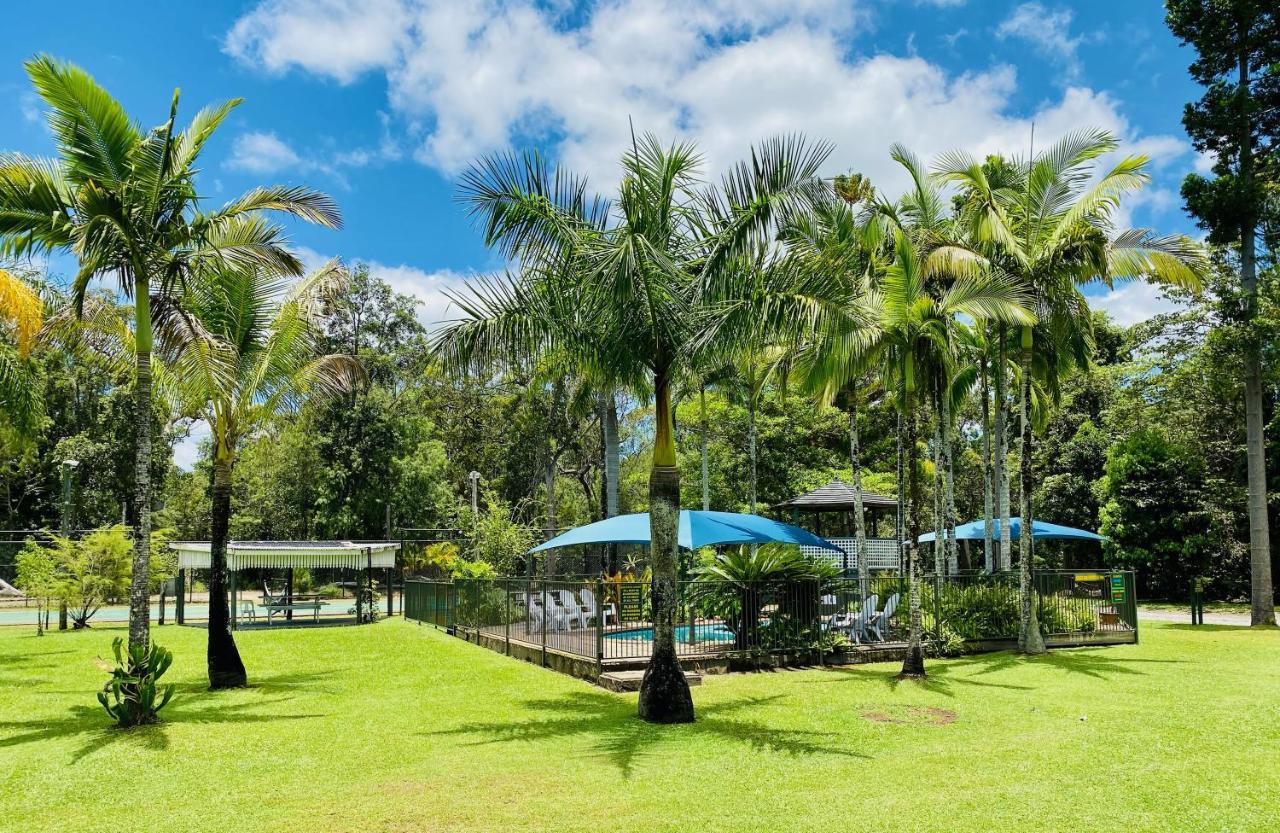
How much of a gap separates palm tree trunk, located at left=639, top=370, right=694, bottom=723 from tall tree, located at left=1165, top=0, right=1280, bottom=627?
1730cm

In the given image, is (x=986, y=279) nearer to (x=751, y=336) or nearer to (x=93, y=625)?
(x=751, y=336)

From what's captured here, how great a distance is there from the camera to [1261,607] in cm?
2047

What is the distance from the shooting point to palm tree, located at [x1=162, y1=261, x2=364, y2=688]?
39.9 ft

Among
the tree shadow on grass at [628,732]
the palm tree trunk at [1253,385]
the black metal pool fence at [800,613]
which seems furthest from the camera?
the palm tree trunk at [1253,385]

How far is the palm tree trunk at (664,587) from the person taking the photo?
399 inches

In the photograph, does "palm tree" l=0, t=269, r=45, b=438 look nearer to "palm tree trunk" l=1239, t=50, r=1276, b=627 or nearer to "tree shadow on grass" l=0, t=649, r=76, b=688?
"tree shadow on grass" l=0, t=649, r=76, b=688

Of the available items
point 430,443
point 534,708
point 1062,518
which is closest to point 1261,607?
point 1062,518

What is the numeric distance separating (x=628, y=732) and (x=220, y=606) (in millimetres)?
6535

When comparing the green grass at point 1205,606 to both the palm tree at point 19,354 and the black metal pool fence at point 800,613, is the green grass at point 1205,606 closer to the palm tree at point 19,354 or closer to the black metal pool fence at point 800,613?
the black metal pool fence at point 800,613

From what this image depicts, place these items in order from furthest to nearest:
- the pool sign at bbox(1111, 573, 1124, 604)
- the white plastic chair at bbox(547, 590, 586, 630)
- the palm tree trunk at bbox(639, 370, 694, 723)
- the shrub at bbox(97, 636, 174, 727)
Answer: the pool sign at bbox(1111, 573, 1124, 604) → the white plastic chair at bbox(547, 590, 586, 630) → the palm tree trunk at bbox(639, 370, 694, 723) → the shrub at bbox(97, 636, 174, 727)

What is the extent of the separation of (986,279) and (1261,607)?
1215 centimetres

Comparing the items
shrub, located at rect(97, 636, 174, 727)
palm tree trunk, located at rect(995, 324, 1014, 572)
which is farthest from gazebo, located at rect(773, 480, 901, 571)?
shrub, located at rect(97, 636, 174, 727)

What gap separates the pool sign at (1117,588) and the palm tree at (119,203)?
16.7 metres

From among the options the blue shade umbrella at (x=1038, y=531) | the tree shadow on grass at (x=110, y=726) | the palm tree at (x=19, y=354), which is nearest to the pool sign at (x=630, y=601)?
the tree shadow on grass at (x=110, y=726)
